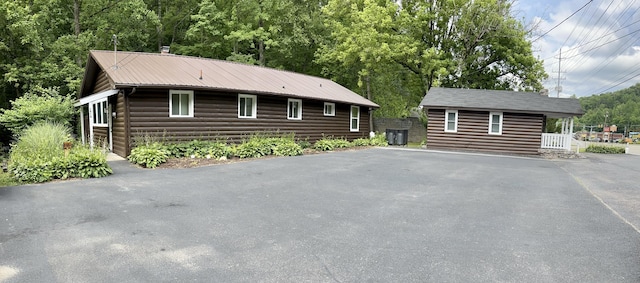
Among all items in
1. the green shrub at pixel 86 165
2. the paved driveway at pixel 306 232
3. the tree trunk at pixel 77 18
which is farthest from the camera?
the tree trunk at pixel 77 18

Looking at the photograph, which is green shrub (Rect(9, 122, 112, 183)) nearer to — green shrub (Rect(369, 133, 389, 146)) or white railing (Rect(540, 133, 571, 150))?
green shrub (Rect(369, 133, 389, 146))

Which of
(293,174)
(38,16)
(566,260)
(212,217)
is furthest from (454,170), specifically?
(38,16)

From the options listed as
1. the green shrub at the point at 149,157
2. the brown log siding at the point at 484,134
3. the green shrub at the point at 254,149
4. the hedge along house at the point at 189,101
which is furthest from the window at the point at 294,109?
the brown log siding at the point at 484,134

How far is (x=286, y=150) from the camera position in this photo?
13617 mm

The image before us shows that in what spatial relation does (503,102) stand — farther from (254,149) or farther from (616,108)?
(616,108)

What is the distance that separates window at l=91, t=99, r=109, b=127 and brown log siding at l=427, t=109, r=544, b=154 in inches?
594

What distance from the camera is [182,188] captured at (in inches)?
283

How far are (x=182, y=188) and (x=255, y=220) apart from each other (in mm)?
2786

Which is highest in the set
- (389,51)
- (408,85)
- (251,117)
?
(389,51)

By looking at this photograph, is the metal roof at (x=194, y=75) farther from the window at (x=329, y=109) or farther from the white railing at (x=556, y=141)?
the white railing at (x=556, y=141)

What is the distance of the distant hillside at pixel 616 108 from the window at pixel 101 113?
312 ft


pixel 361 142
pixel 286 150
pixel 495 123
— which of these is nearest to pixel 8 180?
pixel 286 150

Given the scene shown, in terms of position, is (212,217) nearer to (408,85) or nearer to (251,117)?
(251,117)

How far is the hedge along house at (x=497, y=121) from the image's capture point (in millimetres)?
17969
